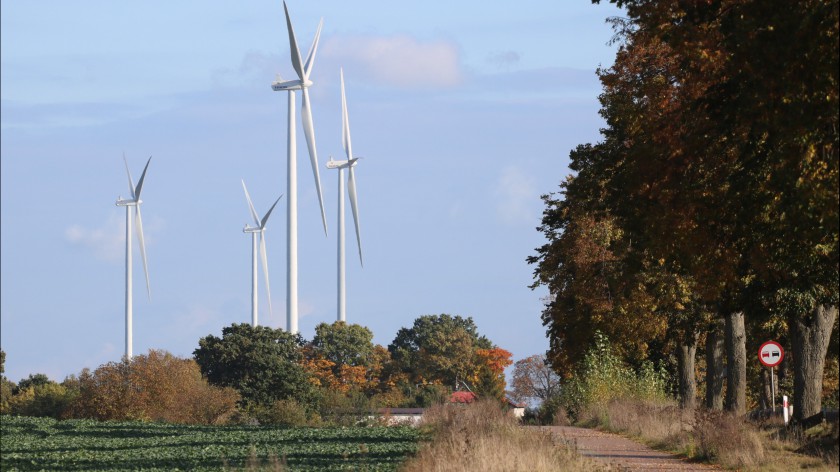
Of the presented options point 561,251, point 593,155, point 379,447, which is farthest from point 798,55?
point 561,251

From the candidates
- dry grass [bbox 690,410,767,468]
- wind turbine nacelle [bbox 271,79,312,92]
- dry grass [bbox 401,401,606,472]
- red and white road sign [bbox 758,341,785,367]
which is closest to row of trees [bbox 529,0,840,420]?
red and white road sign [bbox 758,341,785,367]

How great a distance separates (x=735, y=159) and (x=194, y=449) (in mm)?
15523

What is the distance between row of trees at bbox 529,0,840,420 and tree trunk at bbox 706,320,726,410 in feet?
21.1

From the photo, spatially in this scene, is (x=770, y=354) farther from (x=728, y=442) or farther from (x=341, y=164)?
(x=341, y=164)

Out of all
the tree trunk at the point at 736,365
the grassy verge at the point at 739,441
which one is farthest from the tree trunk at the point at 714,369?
the grassy verge at the point at 739,441

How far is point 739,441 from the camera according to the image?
26.5 metres

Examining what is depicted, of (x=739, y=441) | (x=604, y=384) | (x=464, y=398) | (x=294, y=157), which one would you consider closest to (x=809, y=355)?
(x=739, y=441)

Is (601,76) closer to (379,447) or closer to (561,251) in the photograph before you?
(379,447)

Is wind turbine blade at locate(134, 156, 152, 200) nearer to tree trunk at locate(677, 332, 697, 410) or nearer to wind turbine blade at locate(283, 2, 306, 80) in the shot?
wind turbine blade at locate(283, 2, 306, 80)

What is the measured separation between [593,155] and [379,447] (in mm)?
12385

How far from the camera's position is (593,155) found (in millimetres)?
38250

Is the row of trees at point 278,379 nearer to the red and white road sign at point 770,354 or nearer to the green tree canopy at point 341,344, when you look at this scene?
the green tree canopy at point 341,344

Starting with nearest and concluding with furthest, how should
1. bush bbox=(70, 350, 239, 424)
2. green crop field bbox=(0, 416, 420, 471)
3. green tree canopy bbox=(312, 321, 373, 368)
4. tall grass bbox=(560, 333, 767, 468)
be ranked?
green crop field bbox=(0, 416, 420, 471) → tall grass bbox=(560, 333, 767, 468) → bush bbox=(70, 350, 239, 424) → green tree canopy bbox=(312, 321, 373, 368)

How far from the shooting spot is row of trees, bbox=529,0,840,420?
1709 centimetres
